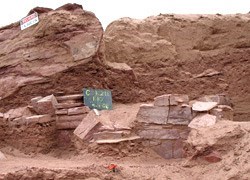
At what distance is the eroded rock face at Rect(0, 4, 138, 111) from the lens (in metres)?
7.99

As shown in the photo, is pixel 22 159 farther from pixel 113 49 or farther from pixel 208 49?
pixel 208 49

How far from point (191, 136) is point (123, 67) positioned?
3340 millimetres

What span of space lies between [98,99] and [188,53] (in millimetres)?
3534

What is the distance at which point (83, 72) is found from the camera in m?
8.02

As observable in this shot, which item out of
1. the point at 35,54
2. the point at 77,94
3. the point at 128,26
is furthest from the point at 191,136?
the point at 128,26

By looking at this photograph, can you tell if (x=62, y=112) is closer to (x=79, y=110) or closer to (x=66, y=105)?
(x=66, y=105)

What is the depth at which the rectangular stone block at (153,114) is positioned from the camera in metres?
6.57

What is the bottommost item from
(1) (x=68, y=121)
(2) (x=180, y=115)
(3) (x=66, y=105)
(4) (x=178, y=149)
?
(4) (x=178, y=149)

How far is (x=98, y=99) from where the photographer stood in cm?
777

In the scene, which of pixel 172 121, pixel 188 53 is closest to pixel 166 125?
pixel 172 121

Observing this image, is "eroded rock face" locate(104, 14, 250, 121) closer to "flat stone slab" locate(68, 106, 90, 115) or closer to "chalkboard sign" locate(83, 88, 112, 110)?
"chalkboard sign" locate(83, 88, 112, 110)

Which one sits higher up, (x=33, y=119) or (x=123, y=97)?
(x=33, y=119)

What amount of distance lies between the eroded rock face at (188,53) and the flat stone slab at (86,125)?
2.66 metres

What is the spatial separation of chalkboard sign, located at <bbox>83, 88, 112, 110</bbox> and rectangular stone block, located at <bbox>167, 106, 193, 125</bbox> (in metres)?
1.67
